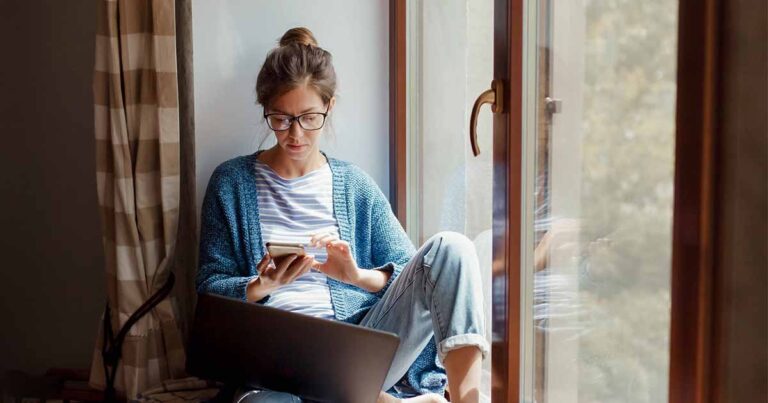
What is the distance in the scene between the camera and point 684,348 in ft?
2.95

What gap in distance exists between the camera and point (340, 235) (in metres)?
1.85

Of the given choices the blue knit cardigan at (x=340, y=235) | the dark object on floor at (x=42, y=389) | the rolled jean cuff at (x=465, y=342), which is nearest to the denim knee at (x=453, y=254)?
the rolled jean cuff at (x=465, y=342)

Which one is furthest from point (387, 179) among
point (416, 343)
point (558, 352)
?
point (558, 352)

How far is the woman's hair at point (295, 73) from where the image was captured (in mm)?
1740

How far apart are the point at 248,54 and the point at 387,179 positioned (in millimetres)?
483

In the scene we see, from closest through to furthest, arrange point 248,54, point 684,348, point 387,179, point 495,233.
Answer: point 684,348 → point 495,233 → point 248,54 → point 387,179

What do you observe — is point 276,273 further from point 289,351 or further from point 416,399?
point 416,399

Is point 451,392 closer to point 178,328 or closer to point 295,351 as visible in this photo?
point 295,351

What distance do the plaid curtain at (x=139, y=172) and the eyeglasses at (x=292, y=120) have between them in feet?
0.78

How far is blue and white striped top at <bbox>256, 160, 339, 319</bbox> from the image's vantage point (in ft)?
5.83

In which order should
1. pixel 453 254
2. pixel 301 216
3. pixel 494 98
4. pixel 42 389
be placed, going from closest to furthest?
pixel 494 98, pixel 453 254, pixel 301 216, pixel 42 389

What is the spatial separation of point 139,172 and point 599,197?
1116mm

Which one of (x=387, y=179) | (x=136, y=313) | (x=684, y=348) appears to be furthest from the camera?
(x=387, y=179)

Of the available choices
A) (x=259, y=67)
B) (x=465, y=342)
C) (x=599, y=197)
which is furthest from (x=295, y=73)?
(x=599, y=197)
